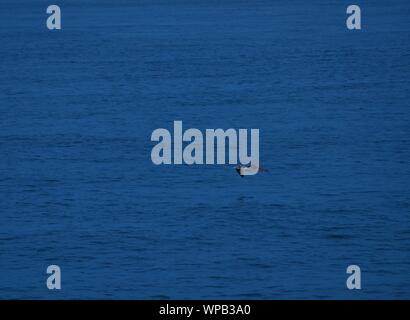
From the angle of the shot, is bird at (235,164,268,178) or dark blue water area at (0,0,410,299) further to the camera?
bird at (235,164,268,178)

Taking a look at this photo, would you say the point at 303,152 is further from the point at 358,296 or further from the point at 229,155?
the point at 358,296

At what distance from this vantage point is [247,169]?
71125 mm

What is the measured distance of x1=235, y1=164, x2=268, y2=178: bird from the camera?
6965cm

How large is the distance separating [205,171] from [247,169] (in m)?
3.08

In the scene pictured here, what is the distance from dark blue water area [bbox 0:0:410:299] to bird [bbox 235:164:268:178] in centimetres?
57

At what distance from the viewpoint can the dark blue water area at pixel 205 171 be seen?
179 ft

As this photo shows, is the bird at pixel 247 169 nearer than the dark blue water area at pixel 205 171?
No

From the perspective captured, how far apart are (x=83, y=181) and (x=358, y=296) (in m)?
24.4

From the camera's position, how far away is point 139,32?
149875mm

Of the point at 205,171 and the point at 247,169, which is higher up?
the point at 205,171

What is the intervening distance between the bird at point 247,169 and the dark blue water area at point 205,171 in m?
0.57

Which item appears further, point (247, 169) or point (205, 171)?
point (205, 171)

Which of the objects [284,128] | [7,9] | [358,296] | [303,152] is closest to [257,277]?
[358,296]

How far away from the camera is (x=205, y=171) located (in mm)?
73062
